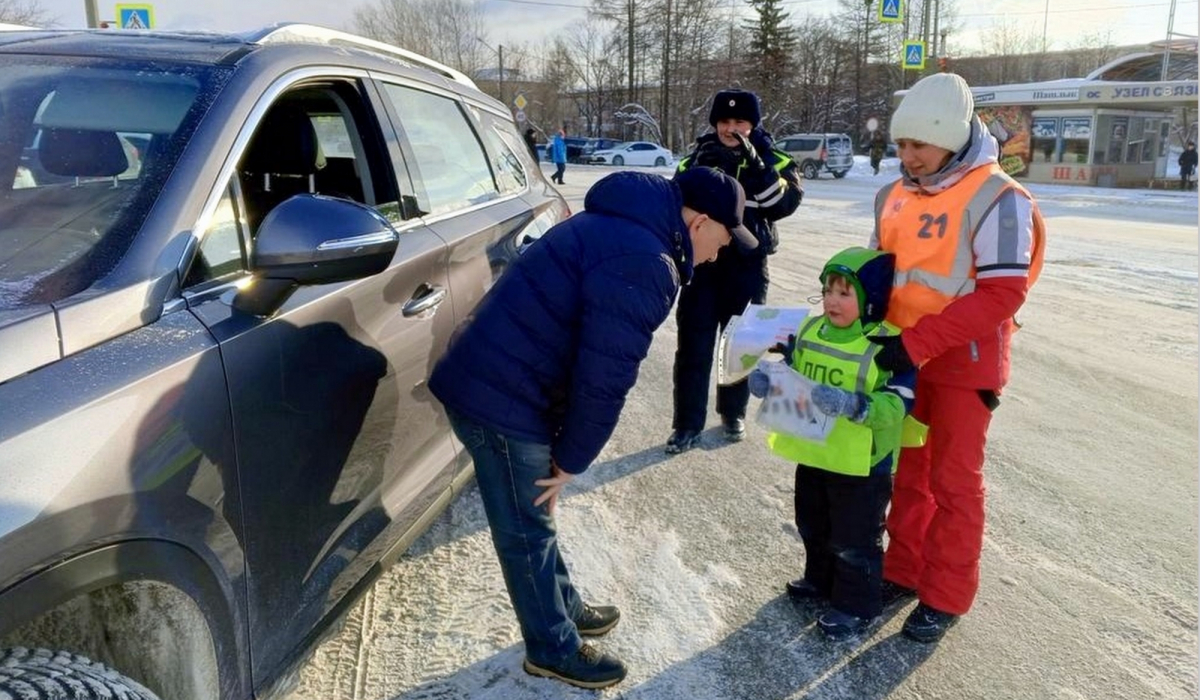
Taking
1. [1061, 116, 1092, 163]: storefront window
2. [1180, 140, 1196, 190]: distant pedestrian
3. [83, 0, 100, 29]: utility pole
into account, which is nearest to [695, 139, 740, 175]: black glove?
[83, 0, 100, 29]: utility pole

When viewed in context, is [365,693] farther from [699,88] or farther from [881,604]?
[699,88]

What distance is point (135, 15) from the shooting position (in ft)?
40.3

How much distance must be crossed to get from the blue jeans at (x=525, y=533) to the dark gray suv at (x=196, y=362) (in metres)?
0.29

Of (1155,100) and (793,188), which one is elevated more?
(1155,100)

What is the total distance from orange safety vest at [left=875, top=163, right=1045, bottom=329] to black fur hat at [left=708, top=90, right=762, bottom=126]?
1588 mm

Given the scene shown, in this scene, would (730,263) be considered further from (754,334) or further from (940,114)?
(940,114)

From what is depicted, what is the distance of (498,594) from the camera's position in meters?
3.08

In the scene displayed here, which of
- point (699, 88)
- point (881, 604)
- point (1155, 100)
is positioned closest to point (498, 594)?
point (881, 604)

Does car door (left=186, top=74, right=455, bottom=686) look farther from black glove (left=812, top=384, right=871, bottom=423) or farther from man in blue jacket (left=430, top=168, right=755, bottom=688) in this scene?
black glove (left=812, top=384, right=871, bottom=423)

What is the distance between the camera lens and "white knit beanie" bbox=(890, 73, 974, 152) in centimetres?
261

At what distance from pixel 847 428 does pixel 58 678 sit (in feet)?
7.13

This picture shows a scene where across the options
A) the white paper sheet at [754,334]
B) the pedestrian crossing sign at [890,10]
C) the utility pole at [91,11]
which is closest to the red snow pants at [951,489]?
the white paper sheet at [754,334]

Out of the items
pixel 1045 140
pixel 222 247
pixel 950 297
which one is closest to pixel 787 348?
pixel 950 297

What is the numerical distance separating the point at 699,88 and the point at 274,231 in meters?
52.7
